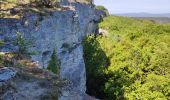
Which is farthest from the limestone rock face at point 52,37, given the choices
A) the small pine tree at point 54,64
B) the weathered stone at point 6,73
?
the weathered stone at point 6,73

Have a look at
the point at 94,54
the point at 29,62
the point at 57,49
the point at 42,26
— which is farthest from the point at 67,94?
the point at 94,54

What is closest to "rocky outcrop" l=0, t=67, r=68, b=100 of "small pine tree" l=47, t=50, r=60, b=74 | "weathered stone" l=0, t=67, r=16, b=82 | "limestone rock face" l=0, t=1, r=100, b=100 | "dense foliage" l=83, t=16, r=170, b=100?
"weathered stone" l=0, t=67, r=16, b=82

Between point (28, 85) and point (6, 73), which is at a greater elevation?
point (6, 73)

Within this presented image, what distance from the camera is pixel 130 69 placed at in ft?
202

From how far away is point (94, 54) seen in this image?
67688mm

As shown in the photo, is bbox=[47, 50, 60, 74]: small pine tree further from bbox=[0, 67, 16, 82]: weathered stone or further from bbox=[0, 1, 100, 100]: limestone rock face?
bbox=[0, 67, 16, 82]: weathered stone

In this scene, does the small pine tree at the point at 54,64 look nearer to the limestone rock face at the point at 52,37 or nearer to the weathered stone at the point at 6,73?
the limestone rock face at the point at 52,37

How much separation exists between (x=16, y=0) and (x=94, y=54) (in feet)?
99.0

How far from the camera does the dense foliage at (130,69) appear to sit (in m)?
51.3

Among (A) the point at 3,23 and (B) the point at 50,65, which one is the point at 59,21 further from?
(A) the point at 3,23

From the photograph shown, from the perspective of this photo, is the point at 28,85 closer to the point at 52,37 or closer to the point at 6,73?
the point at 6,73

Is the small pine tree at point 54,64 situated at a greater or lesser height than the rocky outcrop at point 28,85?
lesser

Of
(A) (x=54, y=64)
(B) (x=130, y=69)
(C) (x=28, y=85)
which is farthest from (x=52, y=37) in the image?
(B) (x=130, y=69)

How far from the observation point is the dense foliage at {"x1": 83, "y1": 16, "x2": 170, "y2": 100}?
51344 mm
